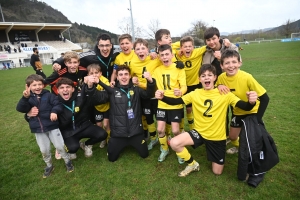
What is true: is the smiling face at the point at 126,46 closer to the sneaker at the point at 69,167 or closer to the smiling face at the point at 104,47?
the smiling face at the point at 104,47

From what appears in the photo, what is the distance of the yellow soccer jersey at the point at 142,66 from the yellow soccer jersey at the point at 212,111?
49.8 inches

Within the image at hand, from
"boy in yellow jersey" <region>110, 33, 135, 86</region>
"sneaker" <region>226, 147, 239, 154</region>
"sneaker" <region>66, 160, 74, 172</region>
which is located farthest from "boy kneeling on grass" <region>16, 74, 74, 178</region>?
"sneaker" <region>226, 147, 239, 154</region>

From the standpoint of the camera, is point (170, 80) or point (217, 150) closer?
point (217, 150)

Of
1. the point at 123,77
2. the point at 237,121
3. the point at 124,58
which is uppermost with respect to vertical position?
the point at 124,58

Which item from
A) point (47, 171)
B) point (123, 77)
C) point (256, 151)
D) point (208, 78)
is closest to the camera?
point (256, 151)

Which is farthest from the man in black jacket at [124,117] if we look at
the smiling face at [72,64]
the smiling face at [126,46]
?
the smiling face at [72,64]

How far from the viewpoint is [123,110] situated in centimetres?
384

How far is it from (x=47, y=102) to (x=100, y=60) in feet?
5.11

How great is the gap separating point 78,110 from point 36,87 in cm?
84

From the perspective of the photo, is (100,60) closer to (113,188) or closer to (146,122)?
(146,122)

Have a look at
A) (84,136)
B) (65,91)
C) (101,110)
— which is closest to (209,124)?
(101,110)

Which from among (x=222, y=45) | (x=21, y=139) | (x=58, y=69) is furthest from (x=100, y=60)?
(x=21, y=139)

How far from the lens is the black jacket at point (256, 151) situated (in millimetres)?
2768

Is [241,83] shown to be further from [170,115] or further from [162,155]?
[162,155]
